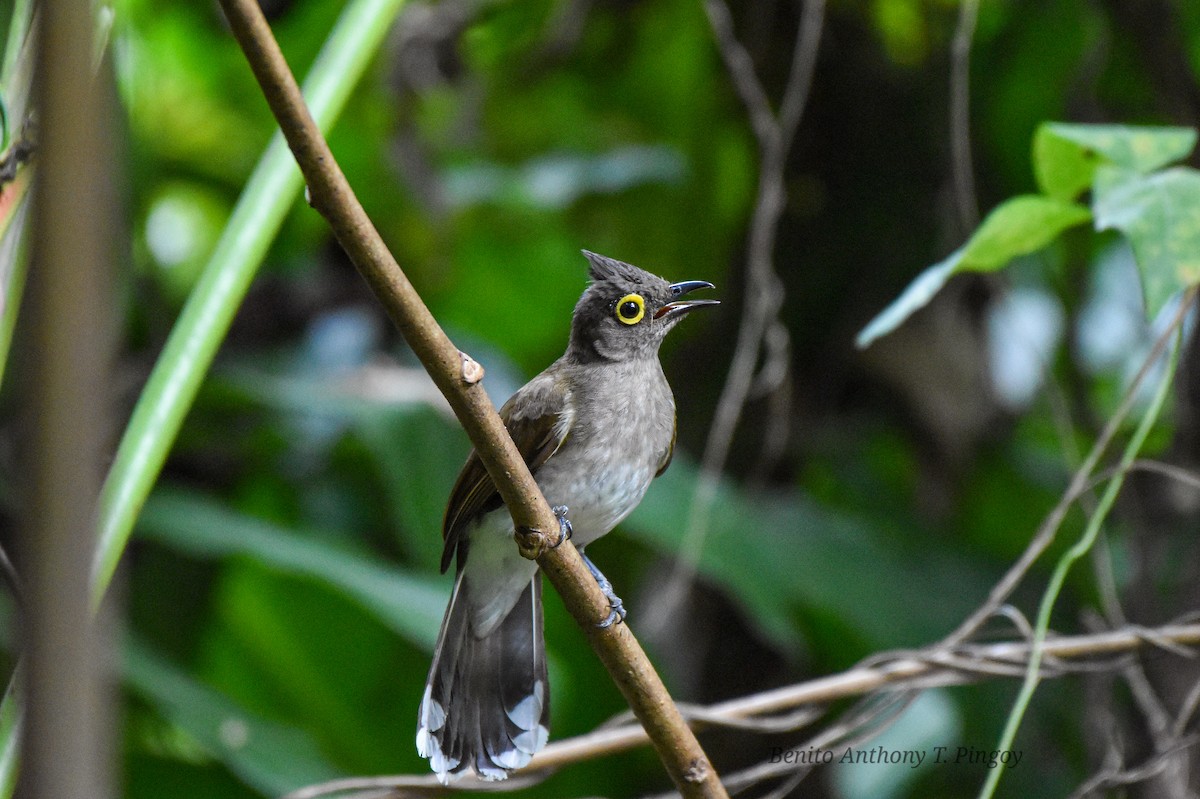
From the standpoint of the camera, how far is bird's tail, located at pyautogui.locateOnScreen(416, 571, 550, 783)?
2.11 m

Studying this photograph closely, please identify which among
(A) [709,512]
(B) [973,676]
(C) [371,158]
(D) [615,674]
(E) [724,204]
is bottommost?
(B) [973,676]

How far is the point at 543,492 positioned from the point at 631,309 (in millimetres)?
400

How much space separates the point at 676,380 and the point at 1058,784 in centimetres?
176

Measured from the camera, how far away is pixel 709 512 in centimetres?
349

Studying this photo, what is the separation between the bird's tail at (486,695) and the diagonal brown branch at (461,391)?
1.90ft

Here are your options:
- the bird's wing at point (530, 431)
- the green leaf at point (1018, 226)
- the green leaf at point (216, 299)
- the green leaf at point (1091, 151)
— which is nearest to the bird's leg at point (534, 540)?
the green leaf at point (216, 299)

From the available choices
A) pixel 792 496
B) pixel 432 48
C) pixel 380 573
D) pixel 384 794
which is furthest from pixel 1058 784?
pixel 432 48

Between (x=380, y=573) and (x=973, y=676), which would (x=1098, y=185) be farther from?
(x=380, y=573)

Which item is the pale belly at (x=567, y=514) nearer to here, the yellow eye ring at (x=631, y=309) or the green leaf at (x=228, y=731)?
the yellow eye ring at (x=631, y=309)

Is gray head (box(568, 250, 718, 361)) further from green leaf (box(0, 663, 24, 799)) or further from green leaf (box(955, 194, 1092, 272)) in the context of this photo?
green leaf (box(0, 663, 24, 799))

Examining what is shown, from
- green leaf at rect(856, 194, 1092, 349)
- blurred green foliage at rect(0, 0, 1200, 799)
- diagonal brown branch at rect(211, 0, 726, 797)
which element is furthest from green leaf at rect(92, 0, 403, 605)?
blurred green foliage at rect(0, 0, 1200, 799)

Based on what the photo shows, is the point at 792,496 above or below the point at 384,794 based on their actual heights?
above

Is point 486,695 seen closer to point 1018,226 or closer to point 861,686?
point 861,686

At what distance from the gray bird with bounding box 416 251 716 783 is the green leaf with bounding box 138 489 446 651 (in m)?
0.37
